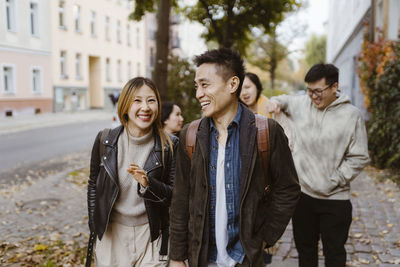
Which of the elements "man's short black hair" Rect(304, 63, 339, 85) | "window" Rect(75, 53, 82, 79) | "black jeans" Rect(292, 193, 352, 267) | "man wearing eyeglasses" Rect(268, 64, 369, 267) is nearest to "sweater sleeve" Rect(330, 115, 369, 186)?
"man wearing eyeglasses" Rect(268, 64, 369, 267)

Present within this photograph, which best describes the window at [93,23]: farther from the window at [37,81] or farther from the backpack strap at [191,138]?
the backpack strap at [191,138]

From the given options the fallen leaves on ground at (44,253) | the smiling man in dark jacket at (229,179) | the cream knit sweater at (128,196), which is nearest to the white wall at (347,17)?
the fallen leaves on ground at (44,253)

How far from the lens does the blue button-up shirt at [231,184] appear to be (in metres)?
2.15

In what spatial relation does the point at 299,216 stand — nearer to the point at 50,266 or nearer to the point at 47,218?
the point at 50,266

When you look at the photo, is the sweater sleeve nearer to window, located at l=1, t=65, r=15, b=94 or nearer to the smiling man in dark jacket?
the smiling man in dark jacket

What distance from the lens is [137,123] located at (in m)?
2.85

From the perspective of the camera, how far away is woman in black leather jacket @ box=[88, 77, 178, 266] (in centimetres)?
279

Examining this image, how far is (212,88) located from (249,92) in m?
2.50

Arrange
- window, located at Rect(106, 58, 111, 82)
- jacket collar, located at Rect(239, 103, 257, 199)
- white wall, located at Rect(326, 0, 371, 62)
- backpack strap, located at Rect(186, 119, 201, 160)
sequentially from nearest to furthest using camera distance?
jacket collar, located at Rect(239, 103, 257, 199)
backpack strap, located at Rect(186, 119, 201, 160)
white wall, located at Rect(326, 0, 371, 62)
window, located at Rect(106, 58, 111, 82)

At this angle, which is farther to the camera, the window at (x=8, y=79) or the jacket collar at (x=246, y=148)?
the window at (x=8, y=79)

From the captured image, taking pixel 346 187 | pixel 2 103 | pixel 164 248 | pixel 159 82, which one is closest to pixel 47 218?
pixel 159 82

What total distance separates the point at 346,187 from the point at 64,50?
28089mm

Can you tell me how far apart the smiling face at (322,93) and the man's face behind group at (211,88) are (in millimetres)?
1431

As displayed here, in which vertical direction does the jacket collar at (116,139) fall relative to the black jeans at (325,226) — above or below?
above
